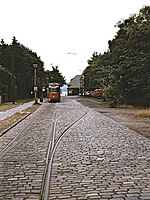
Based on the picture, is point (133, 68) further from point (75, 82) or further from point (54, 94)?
point (75, 82)

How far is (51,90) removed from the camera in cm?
7419

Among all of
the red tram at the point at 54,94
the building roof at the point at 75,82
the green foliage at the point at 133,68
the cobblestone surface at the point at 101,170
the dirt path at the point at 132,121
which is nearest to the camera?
the cobblestone surface at the point at 101,170

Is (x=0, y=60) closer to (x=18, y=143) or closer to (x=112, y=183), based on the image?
(x=18, y=143)

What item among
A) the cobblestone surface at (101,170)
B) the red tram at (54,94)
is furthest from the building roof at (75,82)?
the cobblestone surface at (101,170)

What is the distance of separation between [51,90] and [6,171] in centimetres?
6470

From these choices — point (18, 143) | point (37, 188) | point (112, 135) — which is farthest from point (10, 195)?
point (112, 135)

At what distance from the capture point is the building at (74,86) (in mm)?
175000

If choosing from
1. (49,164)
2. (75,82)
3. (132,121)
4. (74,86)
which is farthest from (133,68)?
(75,82)

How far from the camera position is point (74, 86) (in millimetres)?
180375

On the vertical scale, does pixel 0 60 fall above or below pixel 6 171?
above

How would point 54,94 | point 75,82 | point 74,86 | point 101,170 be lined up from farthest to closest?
point 75,82 → point 74,86 → point 54,94 → point 101,170

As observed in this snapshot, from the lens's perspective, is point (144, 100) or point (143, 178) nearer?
point (143, 178)

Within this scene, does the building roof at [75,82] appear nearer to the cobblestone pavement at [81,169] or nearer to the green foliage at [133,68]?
the green foliage at [133,68]

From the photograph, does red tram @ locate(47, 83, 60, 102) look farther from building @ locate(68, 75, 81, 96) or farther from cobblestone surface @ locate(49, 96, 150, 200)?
building @ locate(68, 75, 81, 96)
